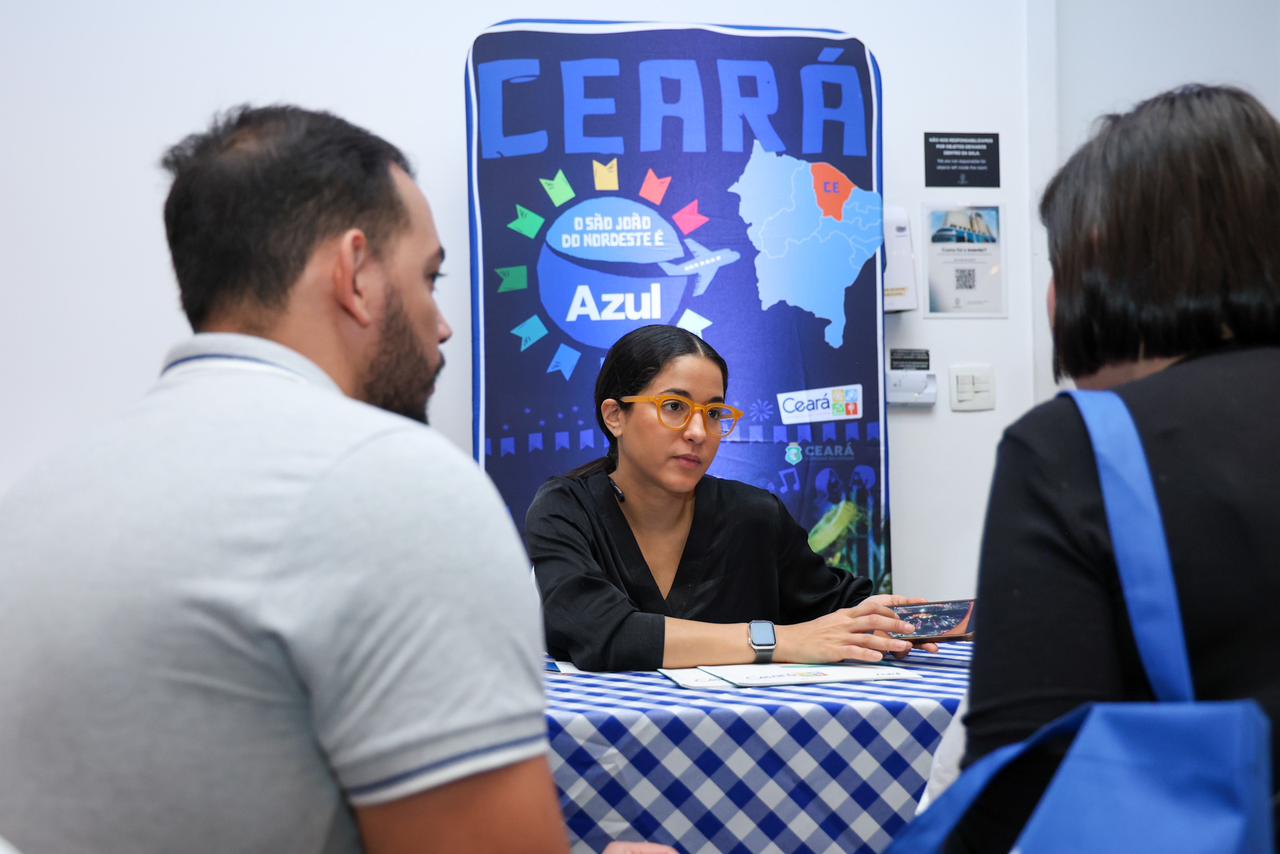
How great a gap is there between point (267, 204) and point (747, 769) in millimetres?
915

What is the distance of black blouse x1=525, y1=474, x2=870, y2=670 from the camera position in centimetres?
186

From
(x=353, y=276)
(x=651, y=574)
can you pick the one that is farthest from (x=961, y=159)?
(x=353, y=276)

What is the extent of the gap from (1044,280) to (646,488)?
1.66 m

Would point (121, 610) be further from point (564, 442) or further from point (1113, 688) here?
point (564, 442)

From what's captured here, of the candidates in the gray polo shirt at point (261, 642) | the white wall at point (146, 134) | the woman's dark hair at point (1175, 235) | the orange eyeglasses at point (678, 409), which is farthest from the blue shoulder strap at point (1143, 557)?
the white wall at point (146, 134)

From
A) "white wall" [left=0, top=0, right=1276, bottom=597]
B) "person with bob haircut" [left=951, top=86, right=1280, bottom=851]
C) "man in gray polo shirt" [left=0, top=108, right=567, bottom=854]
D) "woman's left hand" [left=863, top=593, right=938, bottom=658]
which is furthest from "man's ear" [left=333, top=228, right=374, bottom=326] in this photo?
"white wall" [left=0, top=0, right=1276, bottom=597]

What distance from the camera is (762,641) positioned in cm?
185

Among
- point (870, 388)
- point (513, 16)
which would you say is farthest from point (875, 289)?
point (513, 16)

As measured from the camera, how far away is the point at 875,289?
9.59 ft

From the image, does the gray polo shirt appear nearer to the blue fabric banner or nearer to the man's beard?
the man's beard

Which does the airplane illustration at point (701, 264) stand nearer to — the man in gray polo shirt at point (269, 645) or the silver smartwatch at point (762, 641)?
the silver smartwatch at point (762, 641)

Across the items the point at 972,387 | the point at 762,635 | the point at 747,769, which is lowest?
the point at 747,769

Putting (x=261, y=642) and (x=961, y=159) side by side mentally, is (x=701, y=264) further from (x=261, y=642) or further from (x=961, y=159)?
(x=261, y=642)

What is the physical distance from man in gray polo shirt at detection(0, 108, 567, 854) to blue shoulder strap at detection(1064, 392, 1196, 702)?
40cm
